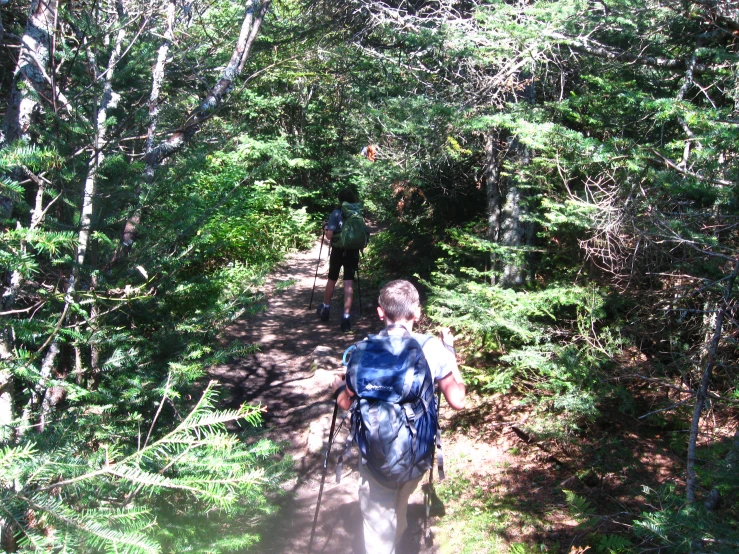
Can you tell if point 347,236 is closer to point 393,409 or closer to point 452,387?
point 452,387

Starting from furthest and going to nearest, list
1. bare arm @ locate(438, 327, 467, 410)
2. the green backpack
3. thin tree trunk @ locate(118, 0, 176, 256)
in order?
the green backpack → thin tree trunk @ locate(118, 0, 176, 256) → bare arm @ locate(438, 327, 467, 410)

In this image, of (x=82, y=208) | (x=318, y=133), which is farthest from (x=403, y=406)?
(x=318, y=133)

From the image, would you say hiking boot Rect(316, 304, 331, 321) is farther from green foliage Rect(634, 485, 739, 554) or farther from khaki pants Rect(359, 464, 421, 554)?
green foliage Rect(634, 485, 739, 554)

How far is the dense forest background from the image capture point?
8.17 ft

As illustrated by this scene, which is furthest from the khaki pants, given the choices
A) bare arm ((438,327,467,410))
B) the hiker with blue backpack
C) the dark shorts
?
the dark shorts

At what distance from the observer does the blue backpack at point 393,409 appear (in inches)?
116

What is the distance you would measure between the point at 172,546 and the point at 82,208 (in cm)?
193

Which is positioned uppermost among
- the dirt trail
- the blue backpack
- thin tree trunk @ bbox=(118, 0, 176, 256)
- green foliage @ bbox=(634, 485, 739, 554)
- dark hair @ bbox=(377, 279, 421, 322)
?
thin tree trunk @ bbox=(118, 0, 176, 256)

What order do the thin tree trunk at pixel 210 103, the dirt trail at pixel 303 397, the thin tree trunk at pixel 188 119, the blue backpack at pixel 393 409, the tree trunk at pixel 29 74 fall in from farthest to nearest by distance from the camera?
the dirt trail at pixel 303 397 → the thin tree trunk at pixel 210 103 → the thin tree trunk at pixel 188 119 → the blue backpack at pixel 393 409 → the tree trunk at pixel 29 74

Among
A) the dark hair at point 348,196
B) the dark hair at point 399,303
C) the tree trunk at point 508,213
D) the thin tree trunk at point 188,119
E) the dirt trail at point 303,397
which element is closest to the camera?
the dark hair at point 399,303

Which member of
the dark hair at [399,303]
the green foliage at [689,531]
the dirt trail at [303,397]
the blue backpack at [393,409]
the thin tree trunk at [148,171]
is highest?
the thin tree trunk at [148,171]

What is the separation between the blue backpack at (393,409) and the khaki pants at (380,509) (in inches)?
6.6

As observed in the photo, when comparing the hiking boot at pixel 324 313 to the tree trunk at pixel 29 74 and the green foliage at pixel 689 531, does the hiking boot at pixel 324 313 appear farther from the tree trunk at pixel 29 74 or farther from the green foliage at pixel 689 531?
the green foliage at pixel 689 531

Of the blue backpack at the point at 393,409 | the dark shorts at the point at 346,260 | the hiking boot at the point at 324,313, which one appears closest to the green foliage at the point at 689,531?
the blue backpack at the point at 393,409
